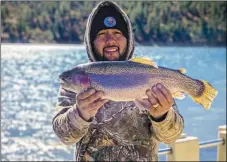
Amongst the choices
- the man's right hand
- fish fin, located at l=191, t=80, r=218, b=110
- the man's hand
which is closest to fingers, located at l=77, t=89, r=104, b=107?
the man's right hand

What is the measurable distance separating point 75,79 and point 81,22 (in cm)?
5660

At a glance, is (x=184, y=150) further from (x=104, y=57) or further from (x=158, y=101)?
(x=158, y=101)

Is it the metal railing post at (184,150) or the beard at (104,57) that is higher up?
the beard at (104,57)

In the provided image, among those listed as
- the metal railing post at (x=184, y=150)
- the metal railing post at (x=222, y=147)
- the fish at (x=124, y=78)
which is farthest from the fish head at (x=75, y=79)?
the metal railing post at (x=222, y=147)

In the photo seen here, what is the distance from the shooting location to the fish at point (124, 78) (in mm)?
2002

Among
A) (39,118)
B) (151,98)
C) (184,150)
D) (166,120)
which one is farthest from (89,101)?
(39,118)

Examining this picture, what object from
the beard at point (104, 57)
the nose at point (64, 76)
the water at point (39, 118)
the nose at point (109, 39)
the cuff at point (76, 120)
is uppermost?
the nose at point (109, 39)

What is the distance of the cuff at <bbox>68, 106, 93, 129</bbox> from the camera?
2.06 metres

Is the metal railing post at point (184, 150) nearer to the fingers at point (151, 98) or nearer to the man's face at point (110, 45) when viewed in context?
the man's face at point (110, 45)

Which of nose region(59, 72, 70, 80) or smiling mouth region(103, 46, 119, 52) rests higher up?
smiling mouth region(103, 46, 119, 52)

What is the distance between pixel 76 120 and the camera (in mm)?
2070

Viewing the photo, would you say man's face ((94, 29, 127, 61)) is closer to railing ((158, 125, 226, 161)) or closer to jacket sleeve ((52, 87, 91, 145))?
jacket sleeve ((52, 87, 91, 145))

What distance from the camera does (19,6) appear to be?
6525 cm

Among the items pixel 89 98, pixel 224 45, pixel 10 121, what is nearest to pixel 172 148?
pixel 89 98
